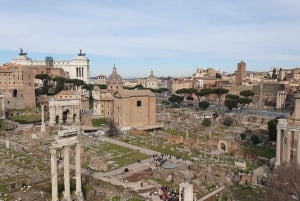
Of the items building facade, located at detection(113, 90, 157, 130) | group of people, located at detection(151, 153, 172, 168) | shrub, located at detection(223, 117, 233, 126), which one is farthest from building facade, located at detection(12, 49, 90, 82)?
group of people, located at detection(151, 153, 172, 168)

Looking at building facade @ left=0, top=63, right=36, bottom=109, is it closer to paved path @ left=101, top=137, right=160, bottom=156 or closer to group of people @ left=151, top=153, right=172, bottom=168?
paved path @ left=101, top=137, right=160, bottom=156

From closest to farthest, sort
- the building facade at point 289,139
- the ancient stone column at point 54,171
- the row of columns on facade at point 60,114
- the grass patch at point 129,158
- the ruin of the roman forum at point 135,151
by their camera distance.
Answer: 1. the ancient stone column at point 54,171
2. the ruin of the roman forum at point 135,151
3. the building facade at point 289,139
4. the grass patch at point 129,158
5. the row of columns on facade at point 60,114

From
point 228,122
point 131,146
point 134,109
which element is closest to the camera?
point 131,146

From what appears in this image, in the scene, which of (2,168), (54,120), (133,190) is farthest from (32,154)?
(54,120)

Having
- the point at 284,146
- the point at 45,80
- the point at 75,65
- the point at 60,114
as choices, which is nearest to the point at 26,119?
the point at 60,114

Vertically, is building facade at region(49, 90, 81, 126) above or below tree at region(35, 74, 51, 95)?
below

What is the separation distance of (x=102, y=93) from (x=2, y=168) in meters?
33.6

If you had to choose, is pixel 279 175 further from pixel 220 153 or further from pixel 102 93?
pixel 102 93

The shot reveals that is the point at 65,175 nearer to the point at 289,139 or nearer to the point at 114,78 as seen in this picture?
the point at 289,139

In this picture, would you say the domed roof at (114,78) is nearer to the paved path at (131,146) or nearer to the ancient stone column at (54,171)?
the paved path at (131,146)

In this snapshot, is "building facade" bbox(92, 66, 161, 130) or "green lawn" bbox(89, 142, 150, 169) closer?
"green lawn" bbox(89, 142, 150, 169)

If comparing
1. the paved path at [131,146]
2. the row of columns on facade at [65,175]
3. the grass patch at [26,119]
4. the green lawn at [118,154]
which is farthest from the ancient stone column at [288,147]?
the grass patch at [26,119]

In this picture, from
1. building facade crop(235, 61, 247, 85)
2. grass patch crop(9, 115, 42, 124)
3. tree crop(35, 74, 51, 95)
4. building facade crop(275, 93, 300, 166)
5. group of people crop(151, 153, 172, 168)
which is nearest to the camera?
building facade crop(275, 93, 300, 166)

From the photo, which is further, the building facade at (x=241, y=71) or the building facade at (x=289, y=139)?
the building facade at (x=241, y=71)
